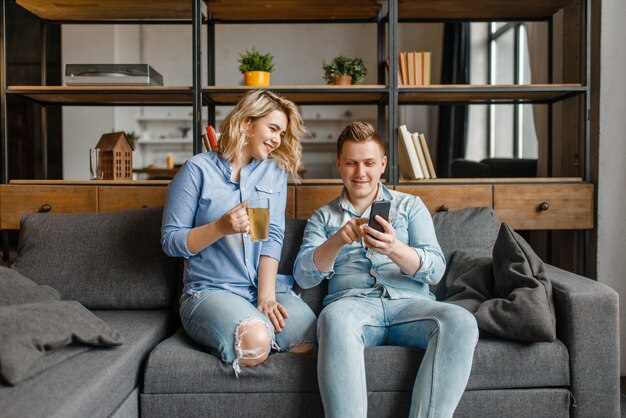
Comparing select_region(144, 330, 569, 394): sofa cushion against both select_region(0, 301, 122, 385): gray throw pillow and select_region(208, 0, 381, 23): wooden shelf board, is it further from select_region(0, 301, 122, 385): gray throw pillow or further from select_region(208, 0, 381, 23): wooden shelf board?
select_region(208, 0, 381, 23): wooden shelf board

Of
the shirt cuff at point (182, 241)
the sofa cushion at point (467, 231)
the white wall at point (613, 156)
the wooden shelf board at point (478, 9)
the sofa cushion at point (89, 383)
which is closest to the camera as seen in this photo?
the sofa cushion at point (89, 383)

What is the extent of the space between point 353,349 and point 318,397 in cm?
20

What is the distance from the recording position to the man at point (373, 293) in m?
1.62

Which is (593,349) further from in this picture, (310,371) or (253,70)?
(253,70)

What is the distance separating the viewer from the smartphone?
1.76 meters

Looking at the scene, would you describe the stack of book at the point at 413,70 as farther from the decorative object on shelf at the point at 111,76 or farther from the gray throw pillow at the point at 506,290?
the decorative object on shelf at the point at 111,76

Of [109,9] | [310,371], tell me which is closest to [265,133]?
[310,371]

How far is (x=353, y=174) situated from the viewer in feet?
6.70

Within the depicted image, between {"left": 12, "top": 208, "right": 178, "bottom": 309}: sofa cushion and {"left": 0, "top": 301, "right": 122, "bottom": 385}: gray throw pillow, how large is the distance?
49 cm

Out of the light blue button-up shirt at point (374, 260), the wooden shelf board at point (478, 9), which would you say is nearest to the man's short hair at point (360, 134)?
the light blue button-up shirt at point (374, 260)

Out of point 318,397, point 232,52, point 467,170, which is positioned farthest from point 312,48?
Result: point 318,397

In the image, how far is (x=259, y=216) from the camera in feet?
5.91

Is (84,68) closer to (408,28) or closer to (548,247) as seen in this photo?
(548,247)

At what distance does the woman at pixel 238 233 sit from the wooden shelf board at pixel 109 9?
3.73ft
